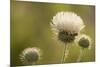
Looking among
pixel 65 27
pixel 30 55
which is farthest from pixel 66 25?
pixel 30 55

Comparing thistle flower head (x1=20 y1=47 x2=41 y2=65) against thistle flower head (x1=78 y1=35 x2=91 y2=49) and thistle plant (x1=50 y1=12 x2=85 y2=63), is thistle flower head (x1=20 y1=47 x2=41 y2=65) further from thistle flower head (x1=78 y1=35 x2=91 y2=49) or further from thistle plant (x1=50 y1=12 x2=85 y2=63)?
thistle flower head (x1=78 y1=35 x2=91 y2=49)

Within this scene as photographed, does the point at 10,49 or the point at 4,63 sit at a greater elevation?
the point at 10,49

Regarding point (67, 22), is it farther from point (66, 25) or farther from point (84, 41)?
point (84, 41)

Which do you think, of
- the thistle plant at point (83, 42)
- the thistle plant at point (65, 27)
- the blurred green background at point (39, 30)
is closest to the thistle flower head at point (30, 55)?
the blurred green background at point (39, 30)

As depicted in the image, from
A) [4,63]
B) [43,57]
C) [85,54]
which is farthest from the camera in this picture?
[85,54]

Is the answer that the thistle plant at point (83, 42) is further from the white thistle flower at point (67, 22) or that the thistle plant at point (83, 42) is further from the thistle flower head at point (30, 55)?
the thistle flower head at point (30, 55)

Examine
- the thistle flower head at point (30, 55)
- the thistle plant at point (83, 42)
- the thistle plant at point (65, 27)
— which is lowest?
the thistle flower head at point (30, 55)
